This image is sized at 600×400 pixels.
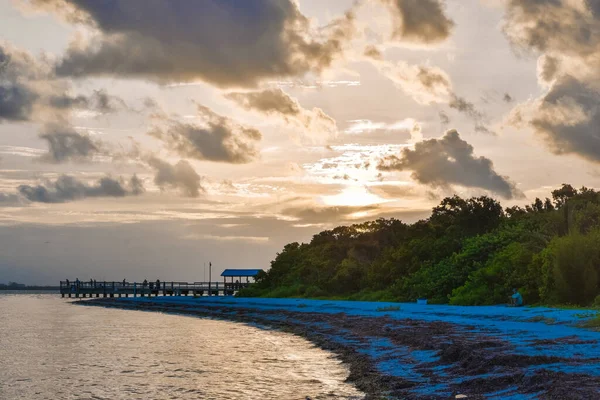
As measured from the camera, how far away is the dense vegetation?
31.9m

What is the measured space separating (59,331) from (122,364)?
1978 cm

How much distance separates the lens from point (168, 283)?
11138cm

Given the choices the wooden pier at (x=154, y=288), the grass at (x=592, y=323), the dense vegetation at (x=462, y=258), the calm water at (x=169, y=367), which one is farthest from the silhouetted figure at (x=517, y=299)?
the wooden pier at (x=154, y=288)

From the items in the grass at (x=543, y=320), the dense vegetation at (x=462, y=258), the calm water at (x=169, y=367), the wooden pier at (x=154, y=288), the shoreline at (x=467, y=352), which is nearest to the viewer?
the shoreline at (x=467, y=352)

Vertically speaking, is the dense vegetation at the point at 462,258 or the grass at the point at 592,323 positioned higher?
the dense vegetation at the point at 462,258

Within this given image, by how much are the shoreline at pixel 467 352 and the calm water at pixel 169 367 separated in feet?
3.80

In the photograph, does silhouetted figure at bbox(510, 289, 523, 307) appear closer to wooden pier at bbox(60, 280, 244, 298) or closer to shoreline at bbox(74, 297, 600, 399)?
shoreline at bbox(74, 297, 600, 399)

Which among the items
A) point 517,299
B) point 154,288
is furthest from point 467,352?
point 154,288

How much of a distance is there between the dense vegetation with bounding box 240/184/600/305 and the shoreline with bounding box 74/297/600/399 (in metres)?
3.99

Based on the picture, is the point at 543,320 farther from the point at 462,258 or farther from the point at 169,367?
the point at 462,258

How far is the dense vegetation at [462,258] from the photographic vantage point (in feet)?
105

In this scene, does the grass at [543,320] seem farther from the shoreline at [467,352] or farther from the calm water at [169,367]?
the calm water at [169,367]

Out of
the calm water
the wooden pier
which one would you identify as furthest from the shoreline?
the wooden pier

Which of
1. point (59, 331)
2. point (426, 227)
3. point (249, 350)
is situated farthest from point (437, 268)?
point (59, 331)
